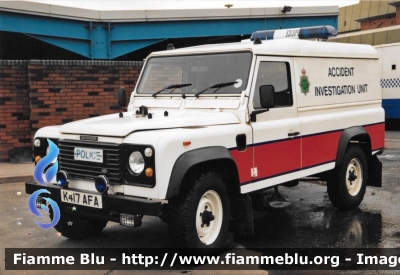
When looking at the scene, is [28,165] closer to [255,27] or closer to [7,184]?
[7,184]

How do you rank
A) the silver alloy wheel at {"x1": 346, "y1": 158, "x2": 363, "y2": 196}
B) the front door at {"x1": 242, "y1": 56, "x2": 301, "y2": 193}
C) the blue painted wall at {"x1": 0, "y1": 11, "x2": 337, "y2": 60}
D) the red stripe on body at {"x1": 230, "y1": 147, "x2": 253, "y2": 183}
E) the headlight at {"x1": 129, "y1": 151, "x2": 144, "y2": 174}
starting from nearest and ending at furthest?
the headlight at {"x1": 129, "y1": 151, "x2": 144, "y2": 174} < the red stripe on body at {"x1": 230, "y1": 147, "x2": 253, "y2": 183} < the front door at {"x1": 242, "y1": 56, "x2": 301, "y2": 193} < the silver alloy wheel at {"x1": 346, "y1": 158, "x2": 363, "y2": 196} < the blue painted wall at {"x1": 0, "y1": 11, "x2": 337, "y2": 60}

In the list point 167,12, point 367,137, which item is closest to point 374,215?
point 367,137

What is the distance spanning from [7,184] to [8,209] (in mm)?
1805

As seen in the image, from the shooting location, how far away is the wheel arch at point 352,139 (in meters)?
6.43

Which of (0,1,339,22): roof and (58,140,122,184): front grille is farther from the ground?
(0,1,339,22): roof

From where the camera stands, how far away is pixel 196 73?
5.68 m

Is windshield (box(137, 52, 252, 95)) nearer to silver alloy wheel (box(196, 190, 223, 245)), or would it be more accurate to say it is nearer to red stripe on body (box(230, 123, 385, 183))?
red stripe on body (box(230, 123, 385, 183))

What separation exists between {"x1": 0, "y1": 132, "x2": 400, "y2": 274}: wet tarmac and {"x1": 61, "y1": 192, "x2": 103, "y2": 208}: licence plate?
62 centimetres

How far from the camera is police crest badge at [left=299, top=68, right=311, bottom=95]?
595 cm

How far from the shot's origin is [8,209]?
708cm

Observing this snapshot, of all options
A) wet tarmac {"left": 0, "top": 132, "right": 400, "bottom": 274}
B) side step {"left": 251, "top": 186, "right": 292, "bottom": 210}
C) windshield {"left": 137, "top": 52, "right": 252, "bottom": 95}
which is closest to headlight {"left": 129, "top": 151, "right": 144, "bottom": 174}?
wet tarmac {"left": 0, "top": 132, "right": 400, "bottom": 274}

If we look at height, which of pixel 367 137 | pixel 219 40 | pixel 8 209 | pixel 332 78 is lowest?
pixel 8 209

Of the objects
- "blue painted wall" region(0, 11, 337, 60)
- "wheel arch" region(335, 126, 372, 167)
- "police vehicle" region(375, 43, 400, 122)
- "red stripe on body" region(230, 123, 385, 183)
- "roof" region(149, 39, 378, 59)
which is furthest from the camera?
"police vehicle" region(375, 43, 400, 122)

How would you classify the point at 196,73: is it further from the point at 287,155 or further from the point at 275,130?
the point at 287,155
